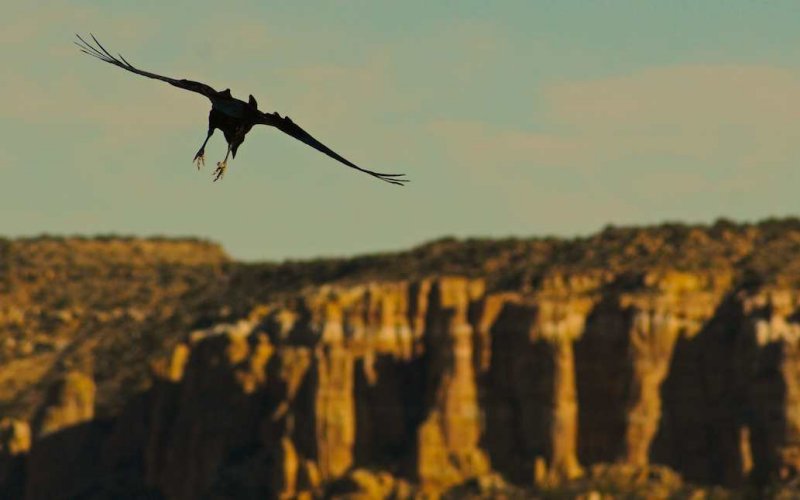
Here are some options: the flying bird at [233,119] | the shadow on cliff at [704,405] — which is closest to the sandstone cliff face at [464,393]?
the shadow on cliff at [704,405]

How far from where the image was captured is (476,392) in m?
134

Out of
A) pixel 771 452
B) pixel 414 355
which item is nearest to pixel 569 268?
pixel 414 355

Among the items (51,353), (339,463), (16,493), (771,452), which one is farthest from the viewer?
(51,353)

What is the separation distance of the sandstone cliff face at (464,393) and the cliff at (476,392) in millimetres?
128

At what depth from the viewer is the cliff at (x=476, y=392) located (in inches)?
5034

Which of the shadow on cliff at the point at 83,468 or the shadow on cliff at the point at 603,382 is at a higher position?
the shadow on cliff at the point at 603,382

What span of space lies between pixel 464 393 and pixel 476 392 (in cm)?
69

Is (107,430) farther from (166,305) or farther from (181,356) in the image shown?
(166,305)

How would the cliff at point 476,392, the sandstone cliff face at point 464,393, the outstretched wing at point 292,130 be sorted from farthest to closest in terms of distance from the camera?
the sandstone cliff face at point 464,393 < the cliff at point 476,392 < the outstretched wing at point 292,130

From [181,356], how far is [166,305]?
93.8ft

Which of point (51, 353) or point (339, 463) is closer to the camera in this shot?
point (339, 463)

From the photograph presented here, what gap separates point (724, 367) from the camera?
129m

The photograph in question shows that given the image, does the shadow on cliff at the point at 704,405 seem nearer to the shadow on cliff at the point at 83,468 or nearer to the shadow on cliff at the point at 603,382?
the shadow on cliff at the point at 603,382

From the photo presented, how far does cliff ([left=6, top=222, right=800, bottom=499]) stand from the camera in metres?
128
